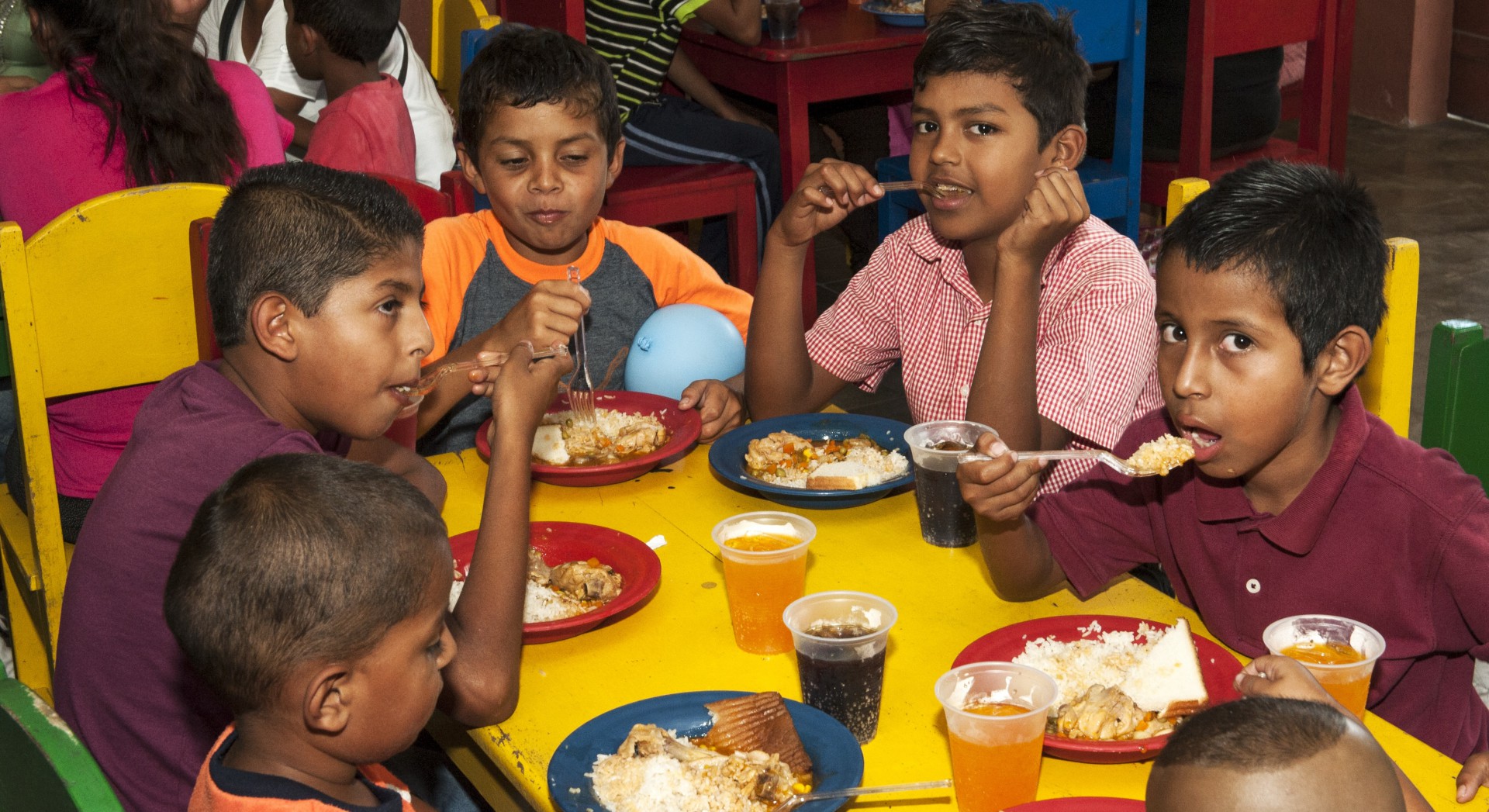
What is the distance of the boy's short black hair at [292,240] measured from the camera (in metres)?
1.80

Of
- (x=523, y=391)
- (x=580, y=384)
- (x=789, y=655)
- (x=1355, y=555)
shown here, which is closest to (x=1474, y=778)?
(x=1355, y=555)

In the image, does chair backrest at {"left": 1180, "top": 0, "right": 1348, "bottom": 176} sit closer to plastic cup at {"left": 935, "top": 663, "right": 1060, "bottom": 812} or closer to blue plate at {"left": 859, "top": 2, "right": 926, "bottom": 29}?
blue plate at {"left": 859, "top": 2, "right": 926, "bottom": 29}

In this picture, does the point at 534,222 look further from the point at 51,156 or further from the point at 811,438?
the point at 51,156

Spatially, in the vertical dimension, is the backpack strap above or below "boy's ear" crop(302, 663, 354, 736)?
above

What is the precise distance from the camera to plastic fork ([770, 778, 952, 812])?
1.31 metres

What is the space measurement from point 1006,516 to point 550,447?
881mm

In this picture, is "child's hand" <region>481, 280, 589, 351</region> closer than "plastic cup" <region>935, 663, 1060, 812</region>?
No

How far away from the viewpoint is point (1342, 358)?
1650 mm

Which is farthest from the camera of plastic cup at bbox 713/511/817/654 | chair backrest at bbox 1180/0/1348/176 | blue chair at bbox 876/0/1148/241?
chair backrest at bbox 1180/0/1348/176

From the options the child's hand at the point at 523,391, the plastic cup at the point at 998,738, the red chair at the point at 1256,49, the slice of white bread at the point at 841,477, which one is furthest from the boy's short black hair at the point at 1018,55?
the red chair at the point at 1256,49

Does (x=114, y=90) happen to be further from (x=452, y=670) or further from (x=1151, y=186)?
(x=1151, y=186)

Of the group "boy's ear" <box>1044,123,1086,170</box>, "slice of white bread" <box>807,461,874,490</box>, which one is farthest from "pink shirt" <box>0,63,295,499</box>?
"boy's ear" <box>1044,123,1086,170</box>

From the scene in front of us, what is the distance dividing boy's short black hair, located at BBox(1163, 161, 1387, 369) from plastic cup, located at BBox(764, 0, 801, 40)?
10.7 feet

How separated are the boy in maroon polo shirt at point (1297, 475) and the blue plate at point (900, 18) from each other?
125 inches
